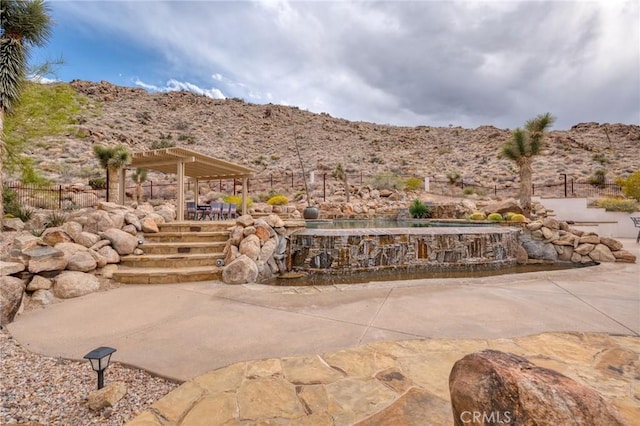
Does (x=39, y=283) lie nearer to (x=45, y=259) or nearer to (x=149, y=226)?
(x=45, y=259)

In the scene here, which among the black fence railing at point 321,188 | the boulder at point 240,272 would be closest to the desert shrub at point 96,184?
the black fence railing at point 321,188

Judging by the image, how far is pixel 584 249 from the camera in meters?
7.29

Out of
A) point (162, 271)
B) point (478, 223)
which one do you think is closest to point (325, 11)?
point (478, 223)

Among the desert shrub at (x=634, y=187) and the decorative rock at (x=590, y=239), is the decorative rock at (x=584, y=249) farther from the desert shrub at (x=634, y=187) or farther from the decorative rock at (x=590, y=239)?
the desert shrub at (x=634, y=187)

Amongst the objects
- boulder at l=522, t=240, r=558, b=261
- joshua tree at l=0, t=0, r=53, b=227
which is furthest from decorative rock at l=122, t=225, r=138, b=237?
boulder at l=522, t=240, r=558, b=261

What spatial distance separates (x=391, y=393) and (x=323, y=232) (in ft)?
16.9

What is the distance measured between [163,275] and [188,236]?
5.14 feet

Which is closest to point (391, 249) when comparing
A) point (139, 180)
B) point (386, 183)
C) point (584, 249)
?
point (584, 249)

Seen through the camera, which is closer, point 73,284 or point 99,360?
point 99,360

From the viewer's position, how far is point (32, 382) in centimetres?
204

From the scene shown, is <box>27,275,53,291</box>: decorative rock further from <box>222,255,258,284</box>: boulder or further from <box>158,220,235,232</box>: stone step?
<box>158,220,235,232</box>: stone step

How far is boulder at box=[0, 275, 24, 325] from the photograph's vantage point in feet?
10.2

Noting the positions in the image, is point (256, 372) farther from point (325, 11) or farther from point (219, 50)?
point (219, 50)

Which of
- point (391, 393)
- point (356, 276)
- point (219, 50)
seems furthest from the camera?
point (219, 50)
